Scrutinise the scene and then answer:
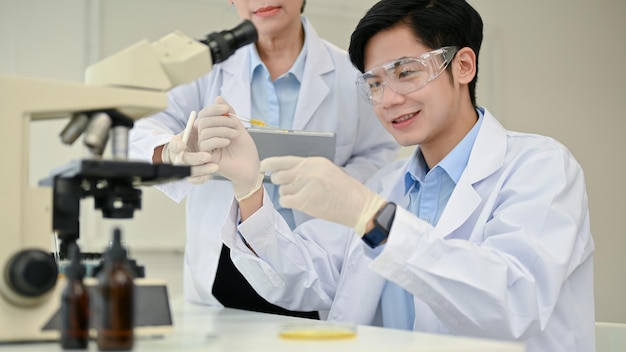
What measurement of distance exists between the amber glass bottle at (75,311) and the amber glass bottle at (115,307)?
4cm

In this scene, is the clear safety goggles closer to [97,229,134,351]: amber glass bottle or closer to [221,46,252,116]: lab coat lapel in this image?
[221,46,252,116]: lab coat lapel

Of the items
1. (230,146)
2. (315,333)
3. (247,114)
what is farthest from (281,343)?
(247,114)

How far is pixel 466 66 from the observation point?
1.85 metres

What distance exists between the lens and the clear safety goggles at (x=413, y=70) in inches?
69.2

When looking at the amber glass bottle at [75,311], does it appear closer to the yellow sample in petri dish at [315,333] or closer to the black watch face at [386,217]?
the yellow sample in petri dish at [315,333]

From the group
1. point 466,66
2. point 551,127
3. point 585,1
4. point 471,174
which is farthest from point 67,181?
point 585,1

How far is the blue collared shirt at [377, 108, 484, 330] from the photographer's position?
1772mm

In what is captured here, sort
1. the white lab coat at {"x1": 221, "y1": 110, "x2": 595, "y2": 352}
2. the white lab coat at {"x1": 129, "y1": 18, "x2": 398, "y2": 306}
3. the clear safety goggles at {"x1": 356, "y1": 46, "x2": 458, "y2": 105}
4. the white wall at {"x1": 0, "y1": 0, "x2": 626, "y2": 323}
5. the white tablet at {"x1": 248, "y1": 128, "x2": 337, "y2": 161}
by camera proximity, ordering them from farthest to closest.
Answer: the white wall at {"x1": 0, "y1": 0, "x2": 626, "y2": 323}, the white lab coat at {"x1": 129, "y1": 18, "x2": 398, "y2": 306}, the white tablet at {"x1": 248, "y1": 128, "x2": 337, "y2": 161}, the clear safety goggles at {"x1": 356, "y1": 46, "x2": 458, "y2": 105}, the white lab coat at {"x1": 221, "y1": 110, "x2": 595, "y2": 352}

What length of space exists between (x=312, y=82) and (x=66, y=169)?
1.27 meters

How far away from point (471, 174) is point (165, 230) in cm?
232

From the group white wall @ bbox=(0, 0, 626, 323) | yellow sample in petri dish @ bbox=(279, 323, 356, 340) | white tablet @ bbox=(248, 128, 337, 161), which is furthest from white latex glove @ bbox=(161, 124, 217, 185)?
white wall @ bbox=(0, 0, 626, 323)

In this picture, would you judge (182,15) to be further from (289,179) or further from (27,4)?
(289,179)

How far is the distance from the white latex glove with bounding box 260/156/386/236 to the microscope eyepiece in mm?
239

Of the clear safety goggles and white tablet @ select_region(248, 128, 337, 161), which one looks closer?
the clear safety goggles
